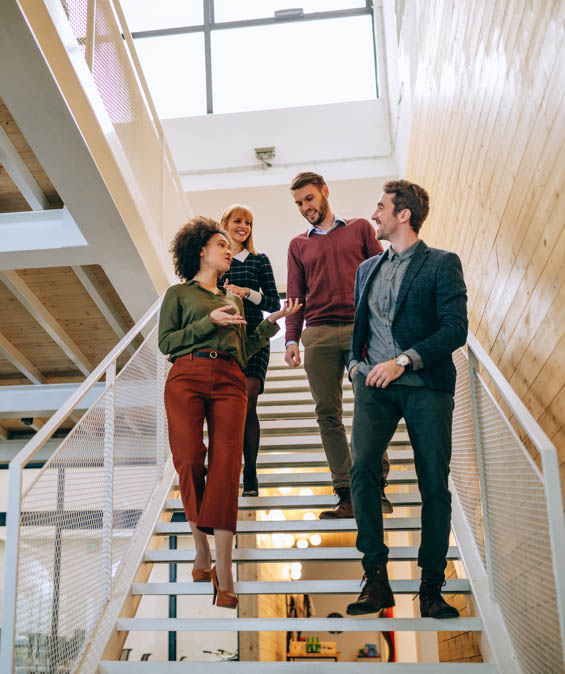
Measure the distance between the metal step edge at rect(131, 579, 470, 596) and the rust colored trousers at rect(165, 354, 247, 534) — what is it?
15.3 inches

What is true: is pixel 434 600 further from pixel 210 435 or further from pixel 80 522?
pixel 80 522

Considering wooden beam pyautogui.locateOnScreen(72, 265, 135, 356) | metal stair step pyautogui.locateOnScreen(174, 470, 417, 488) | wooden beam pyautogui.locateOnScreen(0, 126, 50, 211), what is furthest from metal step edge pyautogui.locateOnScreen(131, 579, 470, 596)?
wooden beam pyautogui.locateOnScreen(72, 265, 135, 356)

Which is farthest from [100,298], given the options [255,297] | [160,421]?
[255,297]

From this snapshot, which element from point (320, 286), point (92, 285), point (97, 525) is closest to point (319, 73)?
point (92, 285)

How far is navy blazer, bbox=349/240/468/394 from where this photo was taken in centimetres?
226

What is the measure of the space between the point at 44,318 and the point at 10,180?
137 centimetres

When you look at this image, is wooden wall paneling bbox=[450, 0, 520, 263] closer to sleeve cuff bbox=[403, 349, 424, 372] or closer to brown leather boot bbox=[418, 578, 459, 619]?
sleeve cuff bbox=[403, 349, 424, 372]

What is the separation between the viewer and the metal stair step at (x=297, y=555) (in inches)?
114

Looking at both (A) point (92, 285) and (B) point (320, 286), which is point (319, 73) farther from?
(B) point (320, 286)

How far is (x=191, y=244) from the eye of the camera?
2869mm

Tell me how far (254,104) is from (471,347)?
270 inches

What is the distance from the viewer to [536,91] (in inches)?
82.7

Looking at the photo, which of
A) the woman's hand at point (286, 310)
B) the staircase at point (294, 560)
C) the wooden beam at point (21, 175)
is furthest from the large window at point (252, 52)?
the woman's hand at point (286, 310)

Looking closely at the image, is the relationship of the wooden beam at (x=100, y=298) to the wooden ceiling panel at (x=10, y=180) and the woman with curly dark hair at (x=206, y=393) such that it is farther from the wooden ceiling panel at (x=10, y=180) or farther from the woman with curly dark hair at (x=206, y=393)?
the woman with curly dark hair at (x=206, y=393)
